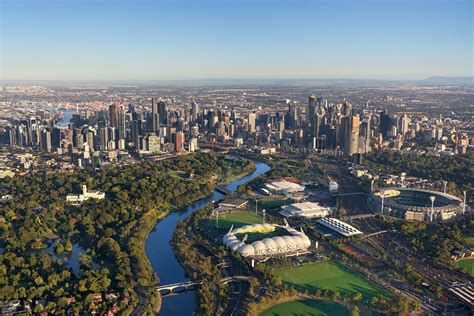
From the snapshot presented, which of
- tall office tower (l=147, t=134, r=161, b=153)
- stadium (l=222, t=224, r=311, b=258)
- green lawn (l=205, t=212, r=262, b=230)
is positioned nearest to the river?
green lawn (l=205, t=212, r=262, b=230)

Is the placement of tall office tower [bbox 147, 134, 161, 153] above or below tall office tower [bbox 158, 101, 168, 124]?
below

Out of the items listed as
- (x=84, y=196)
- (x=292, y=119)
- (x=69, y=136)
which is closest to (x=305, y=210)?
(x=84, y=196)

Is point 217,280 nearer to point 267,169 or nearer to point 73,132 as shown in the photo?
point 267,169

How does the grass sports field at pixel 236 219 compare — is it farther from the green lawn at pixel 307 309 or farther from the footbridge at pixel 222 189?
the green lawn at pixel 307 309

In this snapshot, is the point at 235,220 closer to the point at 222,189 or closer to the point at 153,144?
the point at 222,189

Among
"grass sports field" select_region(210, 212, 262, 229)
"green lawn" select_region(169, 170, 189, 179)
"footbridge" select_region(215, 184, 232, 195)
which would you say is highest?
"green lawn" select_region(169, 170, 189, 179)

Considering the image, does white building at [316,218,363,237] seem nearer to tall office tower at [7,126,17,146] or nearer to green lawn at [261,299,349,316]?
green lawn at [261,299,349,316]

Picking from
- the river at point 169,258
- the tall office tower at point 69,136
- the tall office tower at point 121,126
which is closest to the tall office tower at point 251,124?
the tall office tower at point 121,126
